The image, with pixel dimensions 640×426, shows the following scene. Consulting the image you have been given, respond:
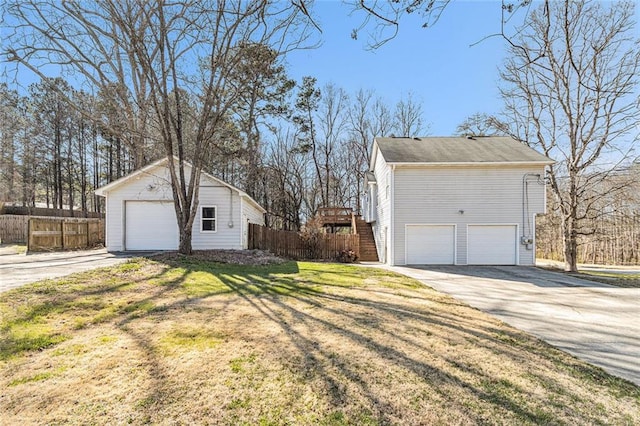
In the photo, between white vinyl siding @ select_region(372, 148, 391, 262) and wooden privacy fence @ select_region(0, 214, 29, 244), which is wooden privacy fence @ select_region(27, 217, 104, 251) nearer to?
wooden privacy fence @ select_region(0, 214, 29, 244)

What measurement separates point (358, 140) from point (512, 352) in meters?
24.7

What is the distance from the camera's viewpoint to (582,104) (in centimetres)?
1234

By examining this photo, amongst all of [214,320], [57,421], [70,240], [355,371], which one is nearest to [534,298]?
[355,371]

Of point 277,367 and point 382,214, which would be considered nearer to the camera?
point 277,367

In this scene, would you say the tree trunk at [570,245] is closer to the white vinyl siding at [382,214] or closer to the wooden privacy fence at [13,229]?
the white vinyl siding at [382,214]

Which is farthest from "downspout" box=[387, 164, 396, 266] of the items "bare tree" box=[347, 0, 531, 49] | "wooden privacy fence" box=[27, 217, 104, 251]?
"wooden privacy fence" box=[27, 217, 104, 251]

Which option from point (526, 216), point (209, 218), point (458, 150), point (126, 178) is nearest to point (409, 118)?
point (458, 150)

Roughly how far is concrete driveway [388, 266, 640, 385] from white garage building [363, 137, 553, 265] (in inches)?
75.2

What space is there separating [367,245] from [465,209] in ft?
18.8

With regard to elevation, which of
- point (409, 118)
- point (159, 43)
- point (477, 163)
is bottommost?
point (477, 163)

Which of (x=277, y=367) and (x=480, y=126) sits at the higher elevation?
(x=480, y=126)

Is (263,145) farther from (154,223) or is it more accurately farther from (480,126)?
(480,126)

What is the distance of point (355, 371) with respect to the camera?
317cm

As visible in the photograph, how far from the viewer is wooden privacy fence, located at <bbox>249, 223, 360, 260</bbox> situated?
16.7 meters
